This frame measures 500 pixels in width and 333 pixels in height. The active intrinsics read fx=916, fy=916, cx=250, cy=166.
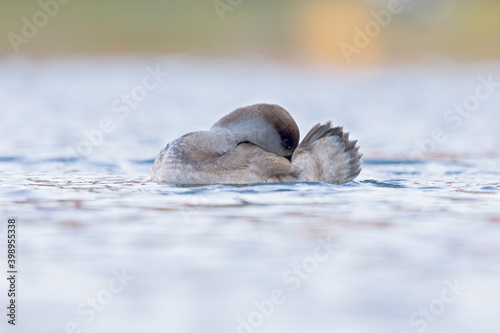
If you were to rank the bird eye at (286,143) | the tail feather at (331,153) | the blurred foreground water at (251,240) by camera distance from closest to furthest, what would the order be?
the blurred foreground water at (251,240), the bird eye at (286,143), the tail feather at (331,153)

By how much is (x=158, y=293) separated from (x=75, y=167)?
5.66 metres

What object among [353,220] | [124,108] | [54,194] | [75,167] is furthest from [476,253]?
[124,108]

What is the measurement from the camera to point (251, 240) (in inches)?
249

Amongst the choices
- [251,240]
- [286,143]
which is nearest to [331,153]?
[286,143]

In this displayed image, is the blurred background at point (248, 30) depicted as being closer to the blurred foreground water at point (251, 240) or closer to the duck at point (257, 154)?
the blurred foreground water at point (251, 240)

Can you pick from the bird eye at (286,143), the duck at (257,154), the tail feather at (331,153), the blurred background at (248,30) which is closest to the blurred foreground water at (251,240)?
the duck at (257,154)

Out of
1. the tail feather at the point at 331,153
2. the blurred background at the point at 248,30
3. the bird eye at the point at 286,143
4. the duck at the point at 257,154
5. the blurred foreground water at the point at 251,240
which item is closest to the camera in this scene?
the blurred foreground water at the point at 251,240

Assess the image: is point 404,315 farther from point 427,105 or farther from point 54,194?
point 427,105

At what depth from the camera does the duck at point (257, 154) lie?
8562 mm

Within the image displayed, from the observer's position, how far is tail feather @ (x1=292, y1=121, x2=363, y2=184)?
9320 mm

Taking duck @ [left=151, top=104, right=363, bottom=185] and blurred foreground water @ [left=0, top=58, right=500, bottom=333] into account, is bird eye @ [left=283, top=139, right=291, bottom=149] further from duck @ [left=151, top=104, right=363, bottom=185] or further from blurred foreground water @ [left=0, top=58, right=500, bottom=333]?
blurred foreground water @ [left=0, top=58, right=500, bottom=333]

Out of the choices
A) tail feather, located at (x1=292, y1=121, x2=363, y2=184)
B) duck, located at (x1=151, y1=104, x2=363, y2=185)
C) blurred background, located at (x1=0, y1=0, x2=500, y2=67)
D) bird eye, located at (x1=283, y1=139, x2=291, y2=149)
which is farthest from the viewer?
blurred background, located at (x1=0, y1=0, x2=500, y2=67)

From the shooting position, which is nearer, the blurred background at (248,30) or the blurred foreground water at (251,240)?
the blurred foreground water at (251,240)

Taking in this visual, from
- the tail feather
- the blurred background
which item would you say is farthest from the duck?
the blurred background
